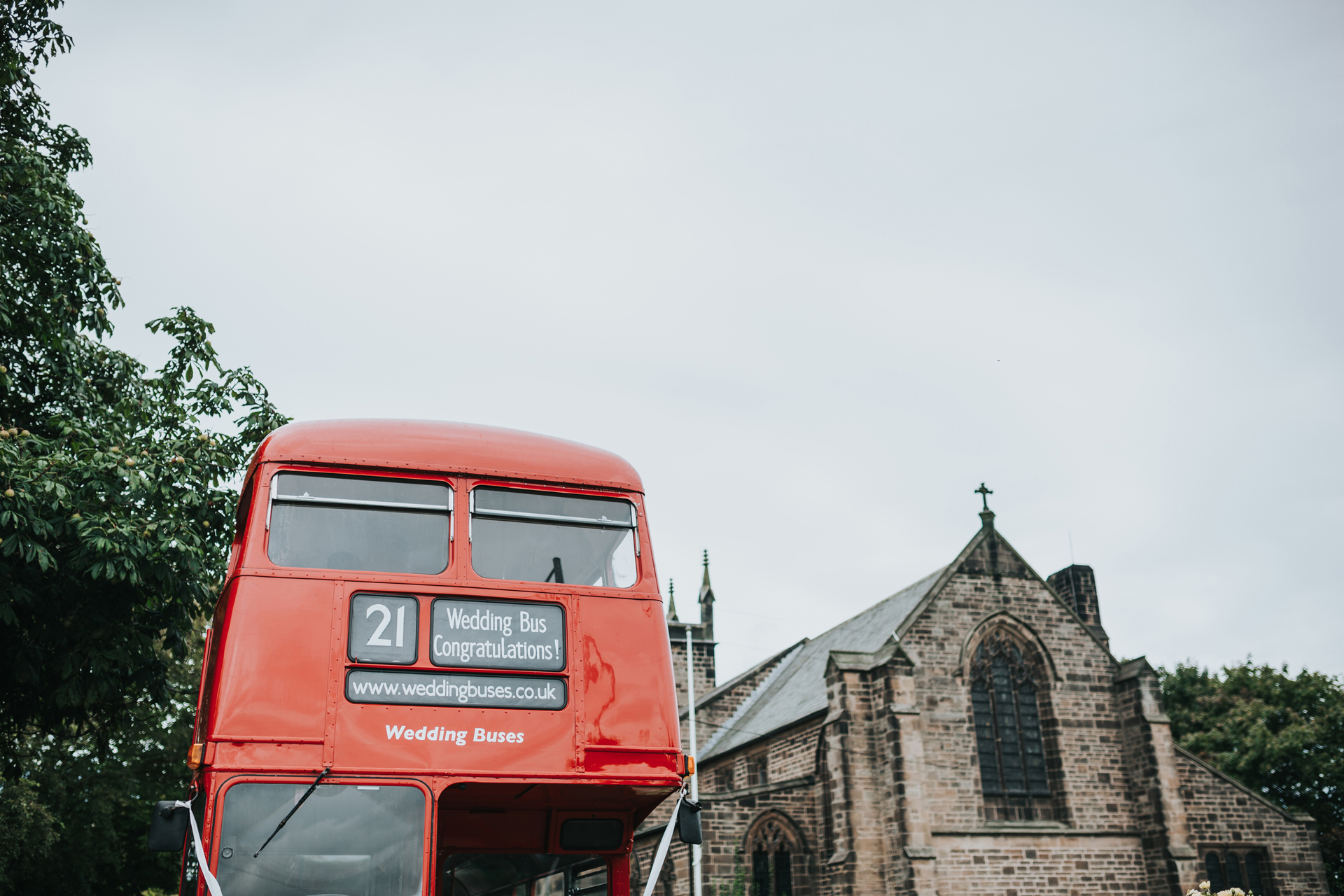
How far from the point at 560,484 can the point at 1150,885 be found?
22.2 m

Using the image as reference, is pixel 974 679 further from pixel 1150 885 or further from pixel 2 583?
pixel 2 583

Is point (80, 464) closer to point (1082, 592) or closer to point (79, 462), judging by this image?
point (79, 462)

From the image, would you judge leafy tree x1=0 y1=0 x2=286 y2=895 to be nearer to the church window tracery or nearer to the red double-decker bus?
the red double-decker bus

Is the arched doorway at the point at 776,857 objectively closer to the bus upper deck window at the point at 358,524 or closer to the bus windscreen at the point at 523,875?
the bus windscreen at the point at 523,875

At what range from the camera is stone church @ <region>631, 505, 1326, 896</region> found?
74.5ft

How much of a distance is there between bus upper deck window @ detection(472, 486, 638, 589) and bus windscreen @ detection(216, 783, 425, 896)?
168 cm

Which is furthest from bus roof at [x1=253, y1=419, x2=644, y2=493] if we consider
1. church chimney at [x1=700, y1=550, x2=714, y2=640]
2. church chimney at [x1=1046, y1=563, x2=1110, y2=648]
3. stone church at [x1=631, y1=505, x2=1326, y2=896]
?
church chimney at [x1=700, y1=550, x2=714, y2=640]

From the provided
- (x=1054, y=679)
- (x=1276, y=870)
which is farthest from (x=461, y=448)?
(x=1276, y=870)

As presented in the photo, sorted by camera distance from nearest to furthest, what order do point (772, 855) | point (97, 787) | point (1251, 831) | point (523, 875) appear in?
point (523, 875), point (772, 855), point (1251, 831), point (97, 787)

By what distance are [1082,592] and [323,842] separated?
25115mm

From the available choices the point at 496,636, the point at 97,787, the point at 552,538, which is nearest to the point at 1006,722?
the point at 552,538

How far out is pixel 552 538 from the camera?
748 cm

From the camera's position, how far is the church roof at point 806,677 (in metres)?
27.0

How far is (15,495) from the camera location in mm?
9562
